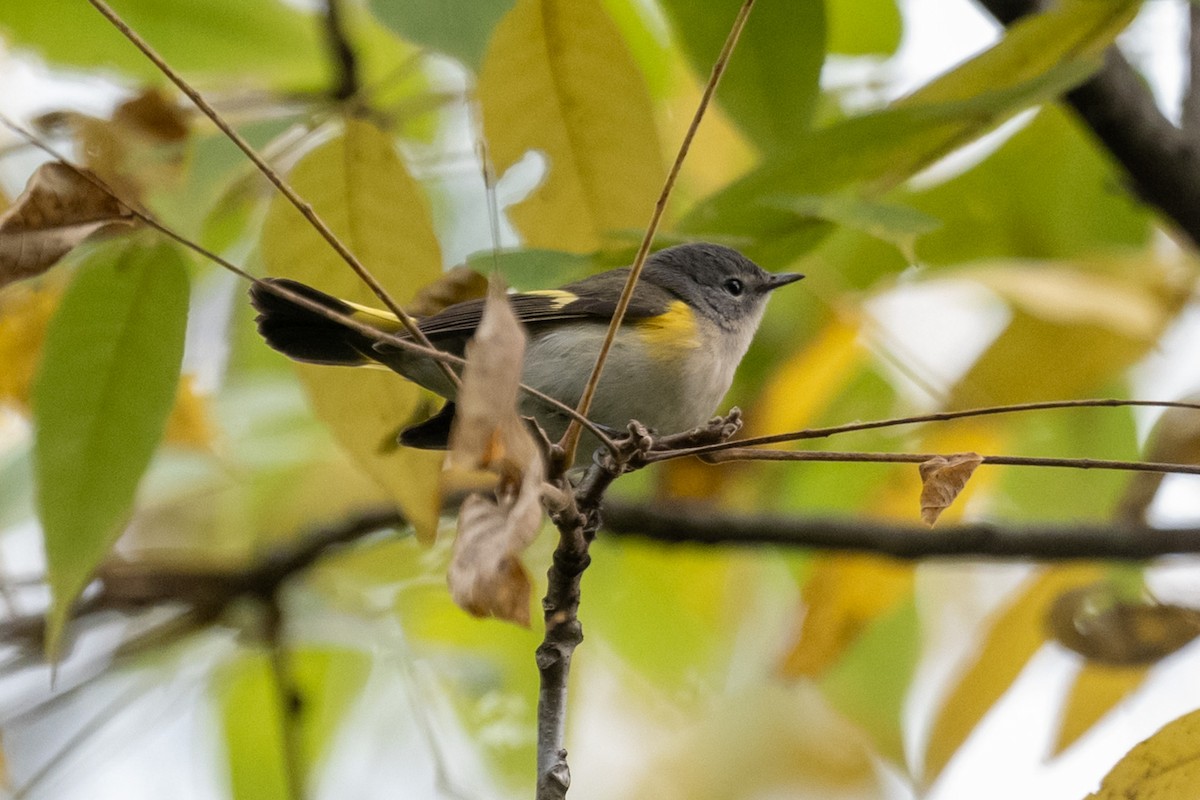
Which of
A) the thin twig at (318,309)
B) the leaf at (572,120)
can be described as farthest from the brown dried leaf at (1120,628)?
the thin twig at (318,309)

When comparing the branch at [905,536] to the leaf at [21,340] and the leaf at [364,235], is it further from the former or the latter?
the leaf at [21,340]

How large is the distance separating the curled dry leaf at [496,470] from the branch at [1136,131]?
1.95m

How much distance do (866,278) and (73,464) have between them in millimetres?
1866

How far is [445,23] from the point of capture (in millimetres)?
1960

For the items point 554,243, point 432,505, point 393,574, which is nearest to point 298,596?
point 393,574

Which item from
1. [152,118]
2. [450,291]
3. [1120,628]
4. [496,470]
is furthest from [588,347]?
[496,470]

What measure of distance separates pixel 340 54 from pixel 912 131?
1242 millimetres

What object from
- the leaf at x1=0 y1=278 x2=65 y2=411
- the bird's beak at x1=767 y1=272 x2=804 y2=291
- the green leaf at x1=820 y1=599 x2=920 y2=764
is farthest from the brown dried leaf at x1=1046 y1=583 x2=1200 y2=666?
the leaf at x1=0 y1=278 x2=65 y2=411

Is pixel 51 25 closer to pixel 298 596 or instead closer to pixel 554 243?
pixel 554 243

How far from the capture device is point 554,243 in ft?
6.86

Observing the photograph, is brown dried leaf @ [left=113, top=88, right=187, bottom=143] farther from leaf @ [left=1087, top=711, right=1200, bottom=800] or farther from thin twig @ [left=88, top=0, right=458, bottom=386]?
leaf @ [left=1087, top=711, right=1200, bottom=800]

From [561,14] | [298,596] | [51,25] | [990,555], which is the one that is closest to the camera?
[561,14]

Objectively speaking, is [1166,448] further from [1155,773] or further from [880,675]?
[1155,773]

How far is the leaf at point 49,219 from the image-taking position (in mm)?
1342
